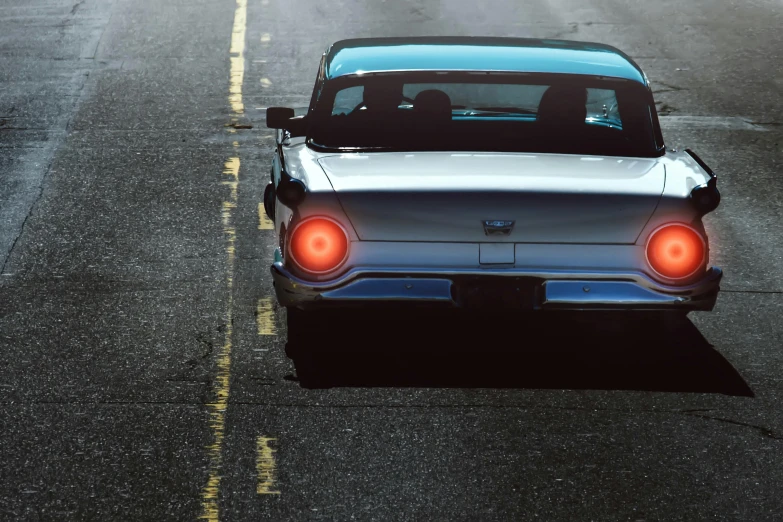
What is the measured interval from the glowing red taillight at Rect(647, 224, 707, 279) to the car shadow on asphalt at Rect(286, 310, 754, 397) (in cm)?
49

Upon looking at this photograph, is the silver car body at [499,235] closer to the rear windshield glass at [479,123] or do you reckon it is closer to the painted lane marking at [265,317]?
the rear windshield glass at [479,123]

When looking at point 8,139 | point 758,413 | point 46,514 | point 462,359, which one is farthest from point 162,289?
point 8,139

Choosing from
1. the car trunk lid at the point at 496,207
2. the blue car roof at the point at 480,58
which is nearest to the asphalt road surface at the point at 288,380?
the car trunk lid at the point at 496,207

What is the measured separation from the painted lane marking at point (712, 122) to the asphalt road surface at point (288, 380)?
41 centimetres

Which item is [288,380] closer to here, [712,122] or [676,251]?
[676,251]

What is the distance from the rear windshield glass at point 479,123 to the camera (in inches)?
268

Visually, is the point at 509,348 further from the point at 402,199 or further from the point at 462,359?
the point at 402,199

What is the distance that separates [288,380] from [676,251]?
78.7 inches

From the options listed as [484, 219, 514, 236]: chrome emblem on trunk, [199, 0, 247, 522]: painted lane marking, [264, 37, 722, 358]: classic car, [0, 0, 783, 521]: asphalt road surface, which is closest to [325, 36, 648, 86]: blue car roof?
[264, 37, 722, 358]: classic car

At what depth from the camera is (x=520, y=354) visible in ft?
22.6

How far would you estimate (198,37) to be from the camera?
670 inches

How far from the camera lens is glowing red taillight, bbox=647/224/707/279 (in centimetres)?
618

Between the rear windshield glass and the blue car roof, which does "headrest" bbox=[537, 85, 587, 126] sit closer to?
the rear windshield glass

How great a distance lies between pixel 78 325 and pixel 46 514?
2.41m
